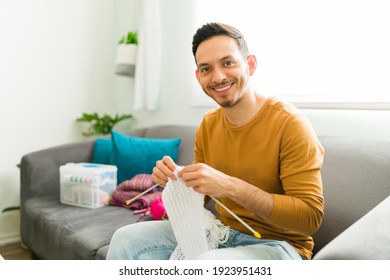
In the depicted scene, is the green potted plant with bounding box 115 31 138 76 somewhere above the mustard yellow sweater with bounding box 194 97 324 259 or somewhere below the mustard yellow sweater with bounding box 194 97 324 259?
above

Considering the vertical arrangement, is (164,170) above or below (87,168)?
above

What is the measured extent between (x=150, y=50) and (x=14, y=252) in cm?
158

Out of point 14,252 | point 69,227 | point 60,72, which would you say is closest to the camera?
point 69,227

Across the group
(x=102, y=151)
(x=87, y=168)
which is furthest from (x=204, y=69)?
(x=102, y=151)

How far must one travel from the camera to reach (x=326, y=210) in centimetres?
132

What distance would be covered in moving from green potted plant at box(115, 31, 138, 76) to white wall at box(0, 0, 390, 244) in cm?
21

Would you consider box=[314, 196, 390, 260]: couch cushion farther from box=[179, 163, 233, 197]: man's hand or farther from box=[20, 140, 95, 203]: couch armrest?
box=[20, 140, 95, 203]: couch armrest

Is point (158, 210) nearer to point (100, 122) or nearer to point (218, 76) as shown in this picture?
point (218, 76)

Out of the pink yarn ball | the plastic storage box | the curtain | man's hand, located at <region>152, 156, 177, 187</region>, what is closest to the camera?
man's hand, located at <region>152, 156, 177, 187</region>

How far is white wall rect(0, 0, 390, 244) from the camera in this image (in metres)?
2.44

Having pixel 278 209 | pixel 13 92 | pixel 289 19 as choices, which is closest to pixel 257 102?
pixel 278 209

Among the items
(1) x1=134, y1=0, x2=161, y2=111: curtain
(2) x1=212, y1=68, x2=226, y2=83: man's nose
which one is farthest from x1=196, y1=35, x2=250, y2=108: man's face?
(1) x1=134, y1=0, x2=161, y2=111: curtain
